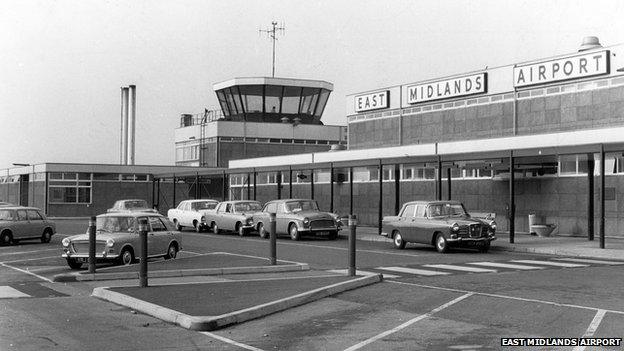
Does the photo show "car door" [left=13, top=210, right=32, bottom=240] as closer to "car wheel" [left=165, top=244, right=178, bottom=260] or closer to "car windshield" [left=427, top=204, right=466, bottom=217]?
"car wheel" [left=165, top=244, right=178, bottom=260]

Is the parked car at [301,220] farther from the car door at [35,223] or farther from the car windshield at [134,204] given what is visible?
the car door at [35,223]

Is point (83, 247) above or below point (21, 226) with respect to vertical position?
below

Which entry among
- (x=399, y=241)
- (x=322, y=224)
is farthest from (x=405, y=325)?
(x=322, y=224)

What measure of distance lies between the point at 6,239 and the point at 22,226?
785mm

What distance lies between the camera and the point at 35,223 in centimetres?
3164

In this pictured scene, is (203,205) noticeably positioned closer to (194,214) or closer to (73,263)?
(194,214)

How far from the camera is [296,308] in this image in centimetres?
1277

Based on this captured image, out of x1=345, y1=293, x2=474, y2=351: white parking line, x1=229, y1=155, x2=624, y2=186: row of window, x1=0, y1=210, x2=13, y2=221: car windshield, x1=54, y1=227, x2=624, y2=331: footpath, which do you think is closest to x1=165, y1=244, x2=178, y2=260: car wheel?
x1=54, y1=227, x2=624, y2=331: footpath

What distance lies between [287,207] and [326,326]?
77.3 ft

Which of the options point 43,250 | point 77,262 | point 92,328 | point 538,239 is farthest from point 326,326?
point 538,239

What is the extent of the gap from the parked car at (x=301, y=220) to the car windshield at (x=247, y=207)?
2.58 meters

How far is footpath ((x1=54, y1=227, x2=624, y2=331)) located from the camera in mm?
11875

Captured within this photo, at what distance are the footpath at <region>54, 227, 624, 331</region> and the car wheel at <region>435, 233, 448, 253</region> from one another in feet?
22.7

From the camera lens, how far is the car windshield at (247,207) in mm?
38153
